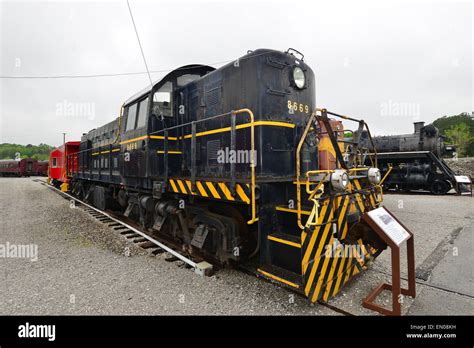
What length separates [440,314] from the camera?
312 centimetres

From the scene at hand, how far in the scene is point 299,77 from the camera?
4.42m

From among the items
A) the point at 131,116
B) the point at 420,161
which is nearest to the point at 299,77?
the point at 131,116

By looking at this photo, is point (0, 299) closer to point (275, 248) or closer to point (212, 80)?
point (275, 248)

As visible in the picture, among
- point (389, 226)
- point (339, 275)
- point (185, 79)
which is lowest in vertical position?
point (339, 275)

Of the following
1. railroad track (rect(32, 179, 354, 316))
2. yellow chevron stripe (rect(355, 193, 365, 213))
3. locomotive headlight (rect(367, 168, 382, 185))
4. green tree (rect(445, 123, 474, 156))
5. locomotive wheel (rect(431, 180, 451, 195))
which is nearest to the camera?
yellow chevron stripe (rect(355, 193, 365, 213))

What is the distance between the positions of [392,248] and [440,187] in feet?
49.1

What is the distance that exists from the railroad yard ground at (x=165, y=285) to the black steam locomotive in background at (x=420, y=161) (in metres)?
10.00

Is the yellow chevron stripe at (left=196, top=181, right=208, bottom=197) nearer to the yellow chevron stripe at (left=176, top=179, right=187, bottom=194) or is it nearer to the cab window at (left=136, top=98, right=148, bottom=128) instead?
the yellow chevron stripe at (left=176, top=179, right=187, bottom=194)

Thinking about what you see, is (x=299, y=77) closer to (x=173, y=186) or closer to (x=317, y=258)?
(x=317, y=258)

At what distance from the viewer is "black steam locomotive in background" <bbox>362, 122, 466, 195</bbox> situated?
47.9ft

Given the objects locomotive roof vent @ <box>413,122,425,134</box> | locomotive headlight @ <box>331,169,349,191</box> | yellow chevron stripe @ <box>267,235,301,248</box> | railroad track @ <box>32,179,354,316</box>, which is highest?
locomotive roof vent @ <box>413,122,425,134</box>

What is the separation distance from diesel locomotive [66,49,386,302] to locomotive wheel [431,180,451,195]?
1252 cm

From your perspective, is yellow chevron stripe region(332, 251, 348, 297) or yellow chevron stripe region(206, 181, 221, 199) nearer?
yellow chevron stripe region(332, 251, 348, 297)

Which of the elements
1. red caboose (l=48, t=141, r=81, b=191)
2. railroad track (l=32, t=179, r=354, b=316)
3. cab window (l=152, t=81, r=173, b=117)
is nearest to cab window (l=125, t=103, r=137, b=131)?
cab window (l=152, t=81, r=173, b=117)
